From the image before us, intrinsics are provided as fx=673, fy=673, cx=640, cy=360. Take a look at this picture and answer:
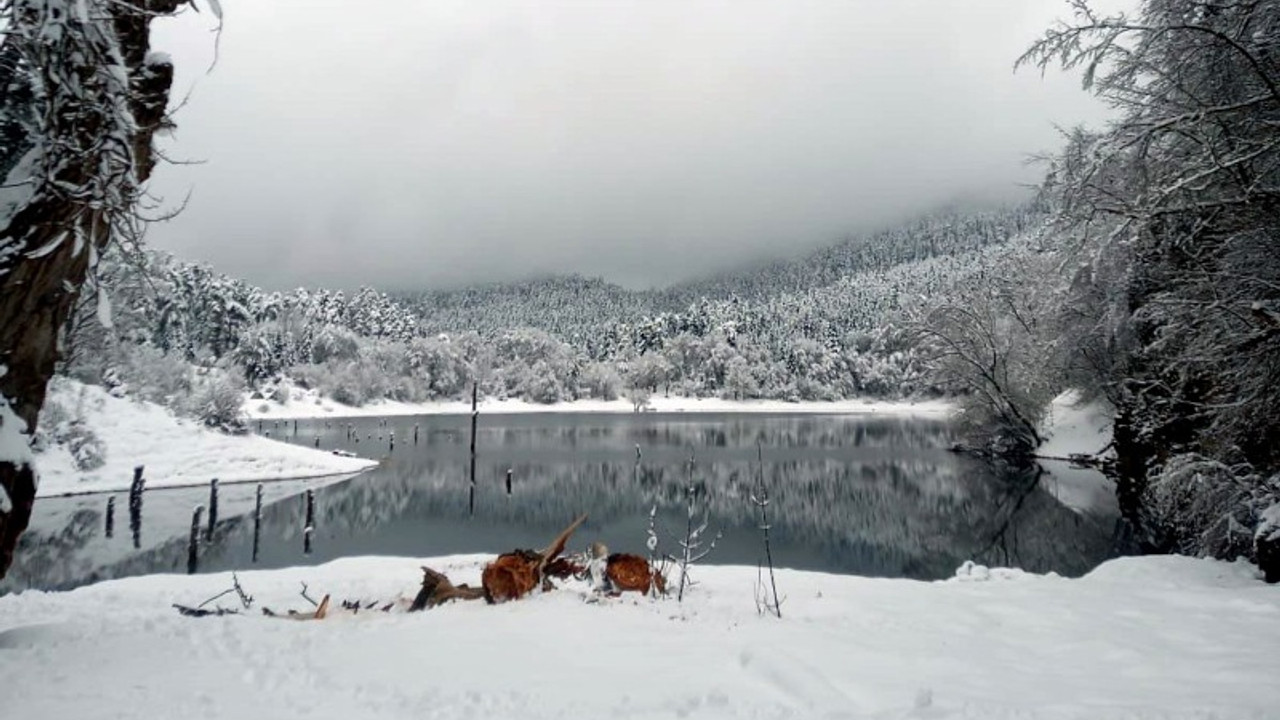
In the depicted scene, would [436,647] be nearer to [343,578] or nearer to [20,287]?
[20,287]

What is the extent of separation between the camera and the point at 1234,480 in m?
10.3

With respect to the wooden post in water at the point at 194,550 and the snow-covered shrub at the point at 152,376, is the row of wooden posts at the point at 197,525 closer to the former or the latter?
the wooden post in water at the point at 194,550

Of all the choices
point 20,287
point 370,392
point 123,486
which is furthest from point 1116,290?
point 370,392

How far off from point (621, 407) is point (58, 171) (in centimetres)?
11047

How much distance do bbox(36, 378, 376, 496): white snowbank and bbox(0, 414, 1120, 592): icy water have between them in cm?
192

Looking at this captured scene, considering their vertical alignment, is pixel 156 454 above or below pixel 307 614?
above

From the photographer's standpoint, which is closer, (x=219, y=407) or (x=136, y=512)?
(x=136, y=512)

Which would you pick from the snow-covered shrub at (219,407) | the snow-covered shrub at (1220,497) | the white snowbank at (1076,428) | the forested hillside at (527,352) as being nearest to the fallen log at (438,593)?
the snow-covered shrub at (1220,497)

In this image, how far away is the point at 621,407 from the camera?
115 meters

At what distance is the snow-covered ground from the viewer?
316 ft

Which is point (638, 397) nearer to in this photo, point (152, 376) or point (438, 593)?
point (152, 376)

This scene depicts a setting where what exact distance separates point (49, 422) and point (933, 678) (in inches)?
1451

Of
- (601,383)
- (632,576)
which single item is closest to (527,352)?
(601,383)

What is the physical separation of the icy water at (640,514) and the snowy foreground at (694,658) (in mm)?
3632
